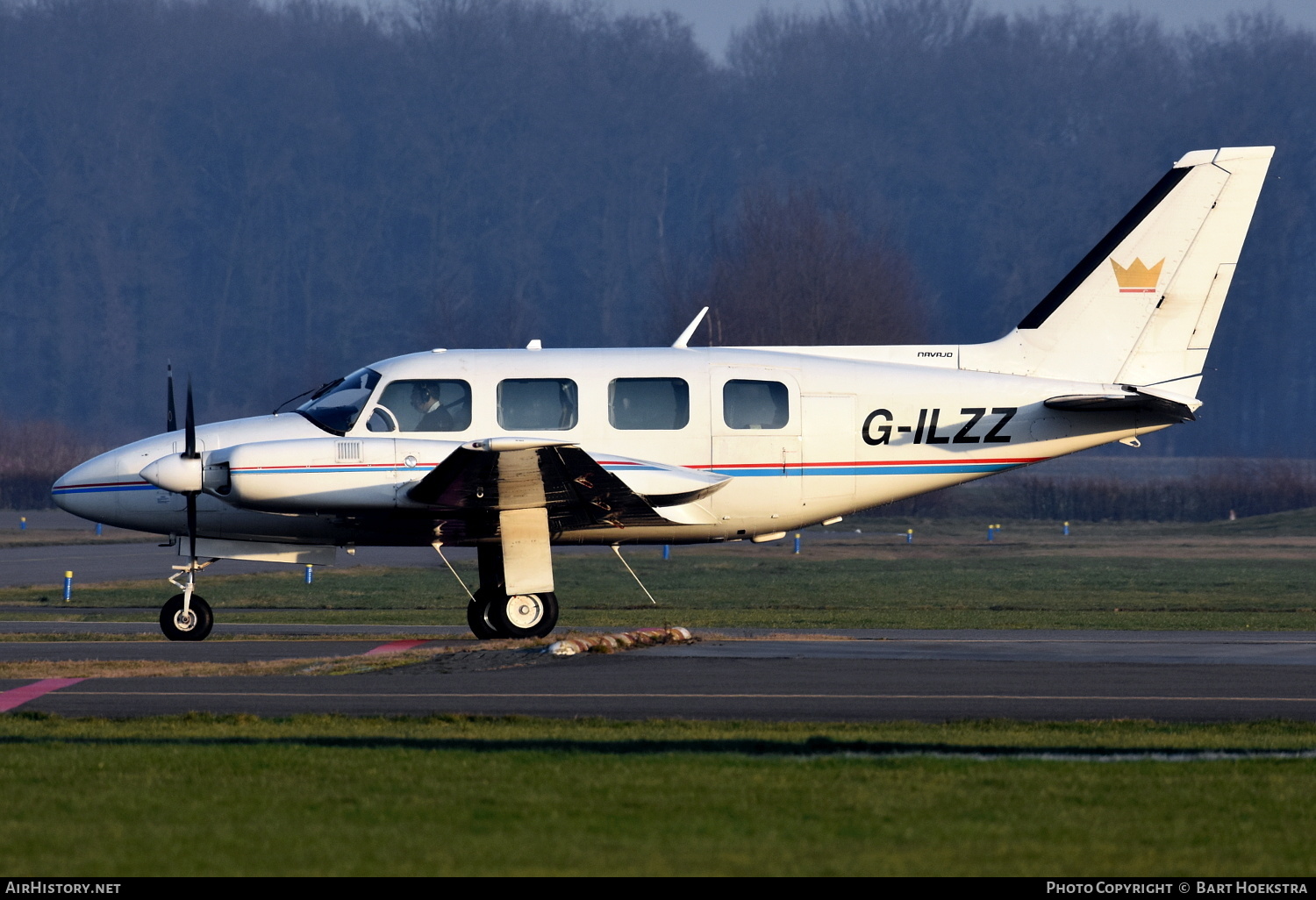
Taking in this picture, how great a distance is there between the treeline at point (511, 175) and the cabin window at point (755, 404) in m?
79.6

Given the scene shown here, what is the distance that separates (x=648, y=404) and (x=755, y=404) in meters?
1.33

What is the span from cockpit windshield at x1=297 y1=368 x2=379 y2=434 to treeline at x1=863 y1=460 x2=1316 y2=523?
149ft

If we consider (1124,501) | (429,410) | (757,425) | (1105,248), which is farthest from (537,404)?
(1124,501)

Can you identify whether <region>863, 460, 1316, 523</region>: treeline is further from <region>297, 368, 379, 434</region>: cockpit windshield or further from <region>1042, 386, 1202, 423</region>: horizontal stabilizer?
<region>297, 368, 379, 434</region>: cockpit windshield

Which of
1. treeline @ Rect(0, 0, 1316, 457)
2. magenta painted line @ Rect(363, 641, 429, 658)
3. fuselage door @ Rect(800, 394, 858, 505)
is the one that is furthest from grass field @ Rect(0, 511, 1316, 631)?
treeline @ Rect(0, 0, 1316, 457)

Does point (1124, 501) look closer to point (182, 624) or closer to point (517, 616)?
point (517, 616)

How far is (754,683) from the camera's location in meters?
15.1

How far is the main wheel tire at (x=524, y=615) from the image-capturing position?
19.9 meters

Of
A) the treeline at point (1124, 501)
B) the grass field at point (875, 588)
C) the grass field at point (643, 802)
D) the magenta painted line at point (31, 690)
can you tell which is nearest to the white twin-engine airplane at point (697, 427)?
the grass field at point (875, 588)

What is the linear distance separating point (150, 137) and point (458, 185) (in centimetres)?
2345

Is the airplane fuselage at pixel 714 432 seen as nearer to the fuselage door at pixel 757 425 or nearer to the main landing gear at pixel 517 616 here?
the fuselage door at pixel 757 425

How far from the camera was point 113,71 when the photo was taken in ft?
417

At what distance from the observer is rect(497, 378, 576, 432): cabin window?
20.0 m
